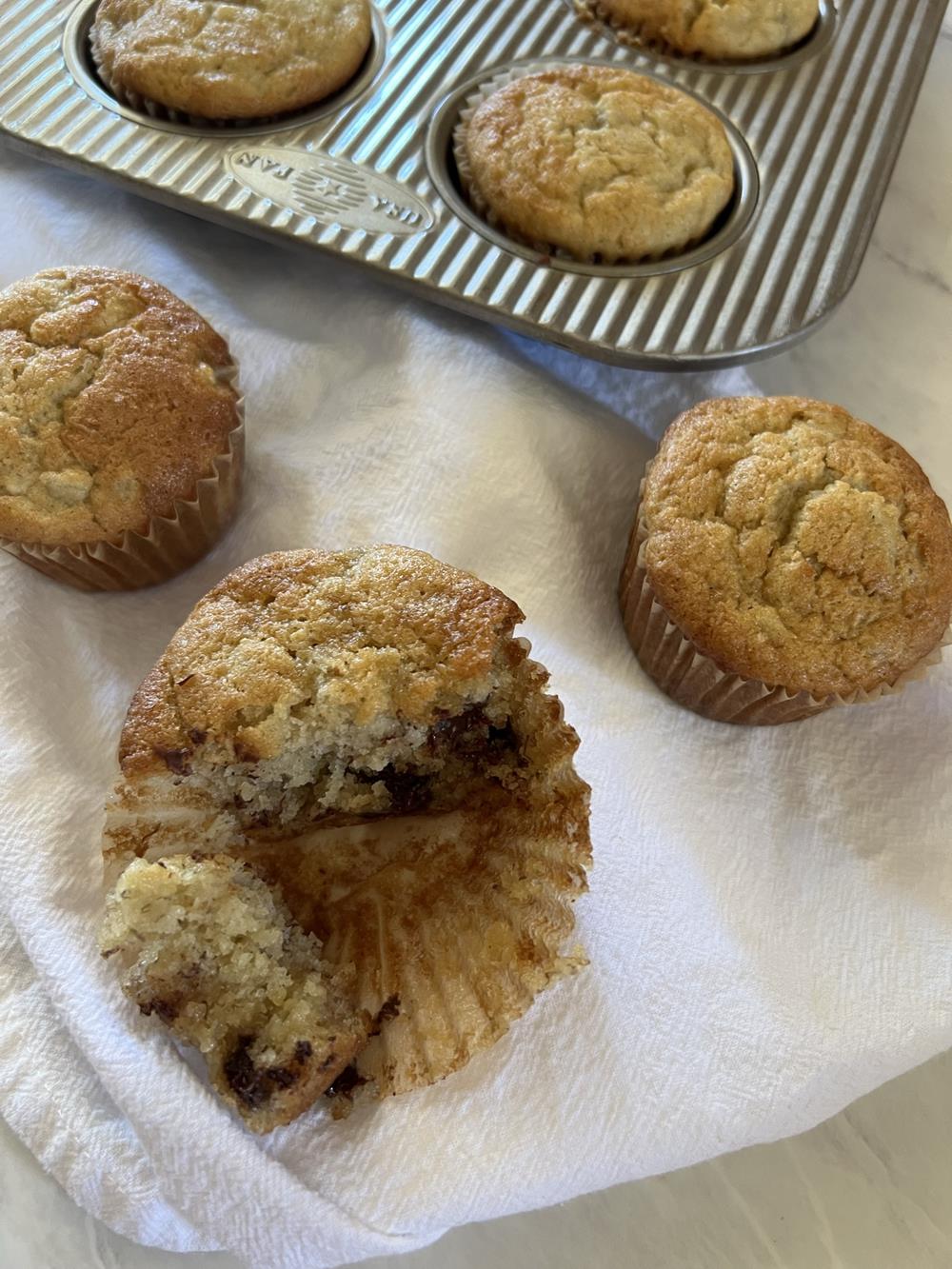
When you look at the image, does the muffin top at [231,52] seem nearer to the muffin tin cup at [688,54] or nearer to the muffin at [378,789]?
the muffin tin cup at [688,54]

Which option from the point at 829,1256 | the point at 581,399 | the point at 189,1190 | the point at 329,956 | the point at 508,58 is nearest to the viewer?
the point at 189,1190

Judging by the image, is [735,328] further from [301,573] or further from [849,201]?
[301,573]

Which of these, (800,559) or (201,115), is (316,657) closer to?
(800,559)

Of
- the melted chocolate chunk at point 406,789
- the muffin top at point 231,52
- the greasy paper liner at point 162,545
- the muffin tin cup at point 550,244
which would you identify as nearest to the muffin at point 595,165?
the muffin tin cup at point 550,244

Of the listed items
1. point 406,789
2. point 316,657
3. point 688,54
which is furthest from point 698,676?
point 688,54

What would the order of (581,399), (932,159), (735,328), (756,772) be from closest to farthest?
(756,772)
(735,328)
(581,399)
(932,159)

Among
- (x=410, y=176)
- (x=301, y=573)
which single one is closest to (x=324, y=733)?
(x=301, y=573)
